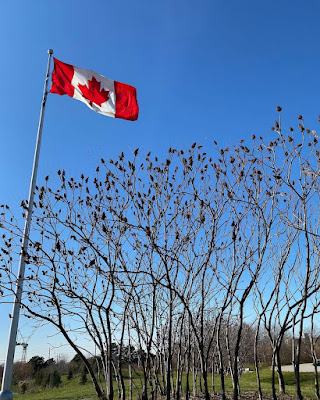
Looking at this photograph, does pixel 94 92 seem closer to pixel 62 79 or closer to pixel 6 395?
pixel 62 79

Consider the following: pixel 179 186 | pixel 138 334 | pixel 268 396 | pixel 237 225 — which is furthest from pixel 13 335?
pixel 268 396

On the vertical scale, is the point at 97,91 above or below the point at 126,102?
above

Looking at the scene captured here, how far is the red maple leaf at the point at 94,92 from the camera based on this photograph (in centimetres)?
671

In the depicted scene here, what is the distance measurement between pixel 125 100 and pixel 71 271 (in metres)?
3.59

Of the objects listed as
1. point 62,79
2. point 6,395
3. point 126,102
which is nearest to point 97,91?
point 126,102

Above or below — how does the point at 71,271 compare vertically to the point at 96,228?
below

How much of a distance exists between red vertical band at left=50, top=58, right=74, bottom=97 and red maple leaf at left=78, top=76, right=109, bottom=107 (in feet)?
1.17

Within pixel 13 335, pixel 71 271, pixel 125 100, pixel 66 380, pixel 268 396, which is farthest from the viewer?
pixel 66 380

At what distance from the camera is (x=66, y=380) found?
23.5 m

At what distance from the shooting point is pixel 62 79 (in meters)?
7.06

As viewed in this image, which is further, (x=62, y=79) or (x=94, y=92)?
(x=62, y=79)

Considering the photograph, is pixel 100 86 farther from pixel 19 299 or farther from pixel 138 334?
pixel 138 334

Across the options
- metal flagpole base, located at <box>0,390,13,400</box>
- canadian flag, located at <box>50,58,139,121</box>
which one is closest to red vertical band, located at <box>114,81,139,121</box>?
Answer: canadian flag, located at <box>50,58,139,121</box>

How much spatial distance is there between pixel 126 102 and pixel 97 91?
65cm
